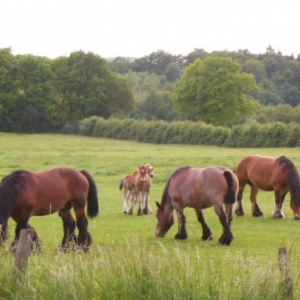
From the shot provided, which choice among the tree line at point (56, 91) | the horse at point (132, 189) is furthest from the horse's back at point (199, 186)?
the tree line at point (56, 91)

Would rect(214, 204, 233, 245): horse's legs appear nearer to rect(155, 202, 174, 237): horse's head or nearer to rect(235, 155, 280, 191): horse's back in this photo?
rect(155, 202, 174, 237): horse's head

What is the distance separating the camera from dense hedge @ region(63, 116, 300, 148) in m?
63.3

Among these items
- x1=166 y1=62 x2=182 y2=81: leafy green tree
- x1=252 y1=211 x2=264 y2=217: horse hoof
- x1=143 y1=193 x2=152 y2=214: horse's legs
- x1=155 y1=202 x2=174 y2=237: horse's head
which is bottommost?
x1=143 y1=193 x2=152 y2=214: horse's legs

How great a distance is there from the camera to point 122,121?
81.1 meters

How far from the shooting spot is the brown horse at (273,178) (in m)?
19.3

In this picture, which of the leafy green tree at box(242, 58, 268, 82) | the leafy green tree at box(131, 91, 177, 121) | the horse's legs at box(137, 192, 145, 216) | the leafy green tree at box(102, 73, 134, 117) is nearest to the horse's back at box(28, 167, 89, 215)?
the horse's legs at box(137, 192, 145, 216)

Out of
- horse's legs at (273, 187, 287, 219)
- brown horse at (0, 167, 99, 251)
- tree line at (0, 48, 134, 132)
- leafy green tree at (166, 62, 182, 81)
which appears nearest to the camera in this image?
brown horse at (0, 167, 99, 251)

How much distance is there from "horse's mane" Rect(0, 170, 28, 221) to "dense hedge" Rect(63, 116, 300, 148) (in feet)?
161

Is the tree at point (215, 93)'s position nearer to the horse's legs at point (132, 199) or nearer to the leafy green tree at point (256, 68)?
the leafy green tree at point (256, 68)

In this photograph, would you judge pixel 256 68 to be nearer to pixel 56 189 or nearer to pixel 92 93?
pixel 92 93

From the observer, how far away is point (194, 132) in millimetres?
70812

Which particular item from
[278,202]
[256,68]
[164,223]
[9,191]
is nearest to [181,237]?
[164,223]

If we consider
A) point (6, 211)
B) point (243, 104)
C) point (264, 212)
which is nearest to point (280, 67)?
point (243, 104)

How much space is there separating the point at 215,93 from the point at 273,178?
2886 inches
